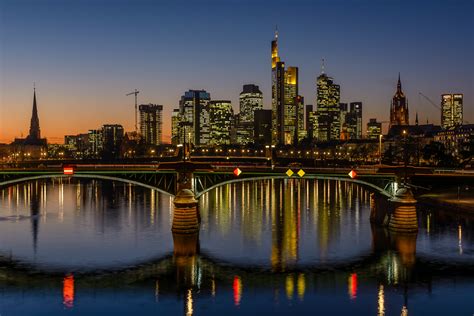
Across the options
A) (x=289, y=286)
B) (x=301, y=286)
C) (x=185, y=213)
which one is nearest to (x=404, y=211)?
(x=185, y=213)

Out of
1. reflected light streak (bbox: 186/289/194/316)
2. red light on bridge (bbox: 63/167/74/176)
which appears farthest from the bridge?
reflected light streak (bbox: 186/289/194/316)

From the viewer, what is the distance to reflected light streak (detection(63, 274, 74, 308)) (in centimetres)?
5541

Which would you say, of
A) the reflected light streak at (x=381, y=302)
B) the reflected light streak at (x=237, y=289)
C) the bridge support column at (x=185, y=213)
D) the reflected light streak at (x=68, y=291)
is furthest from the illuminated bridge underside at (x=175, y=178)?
the reflected light streak at (x=381, y=302)

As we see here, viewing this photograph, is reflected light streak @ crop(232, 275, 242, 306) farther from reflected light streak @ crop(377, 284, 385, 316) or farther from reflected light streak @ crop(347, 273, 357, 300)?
reflected light streak @ crop(377, 284, 385, 316)

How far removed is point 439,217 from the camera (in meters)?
107

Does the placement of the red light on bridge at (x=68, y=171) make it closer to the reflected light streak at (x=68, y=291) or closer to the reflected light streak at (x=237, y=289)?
the reflected light streak at (x=68, y=291)

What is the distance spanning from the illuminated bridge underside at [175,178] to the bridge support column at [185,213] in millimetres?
2743

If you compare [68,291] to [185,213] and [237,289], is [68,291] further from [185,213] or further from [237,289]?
[185,213]

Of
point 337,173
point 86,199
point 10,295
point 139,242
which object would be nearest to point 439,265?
point 337,173

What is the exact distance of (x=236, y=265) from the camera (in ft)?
228

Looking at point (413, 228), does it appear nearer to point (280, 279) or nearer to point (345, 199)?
point (280, 279)

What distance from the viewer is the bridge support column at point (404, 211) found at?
290 feet

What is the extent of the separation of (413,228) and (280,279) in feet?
107

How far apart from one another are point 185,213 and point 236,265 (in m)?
20.3
